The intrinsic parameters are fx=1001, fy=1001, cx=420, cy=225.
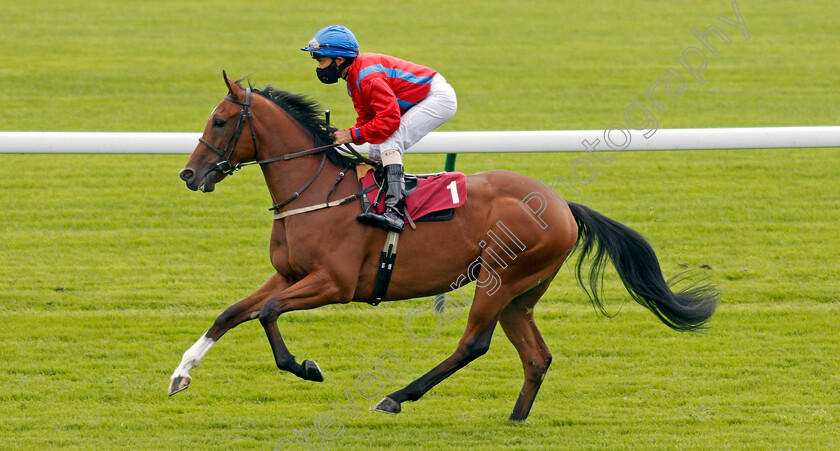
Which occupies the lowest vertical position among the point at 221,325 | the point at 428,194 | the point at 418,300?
the point at 418,300

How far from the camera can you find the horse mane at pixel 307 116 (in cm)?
470

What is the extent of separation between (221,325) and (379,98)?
123 centimetres

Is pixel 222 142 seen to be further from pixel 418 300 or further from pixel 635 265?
pixel 418 300

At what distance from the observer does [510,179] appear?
188 inches

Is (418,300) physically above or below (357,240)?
below

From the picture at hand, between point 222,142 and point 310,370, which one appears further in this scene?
point 222,142

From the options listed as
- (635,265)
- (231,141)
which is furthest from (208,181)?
(635,265)

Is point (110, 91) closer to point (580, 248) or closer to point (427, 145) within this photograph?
point (427, 145)

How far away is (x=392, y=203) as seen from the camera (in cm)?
452

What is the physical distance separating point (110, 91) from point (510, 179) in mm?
8548

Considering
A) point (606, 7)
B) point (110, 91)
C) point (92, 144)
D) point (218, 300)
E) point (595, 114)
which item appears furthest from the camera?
point (606, 7)

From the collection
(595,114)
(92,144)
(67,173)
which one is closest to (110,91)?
(67,173)

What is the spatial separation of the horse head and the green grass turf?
4.01ft

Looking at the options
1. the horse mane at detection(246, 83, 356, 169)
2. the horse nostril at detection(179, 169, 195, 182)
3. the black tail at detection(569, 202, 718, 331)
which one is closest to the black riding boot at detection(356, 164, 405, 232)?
the horse mane at detection(246, 83, 356, 169)
